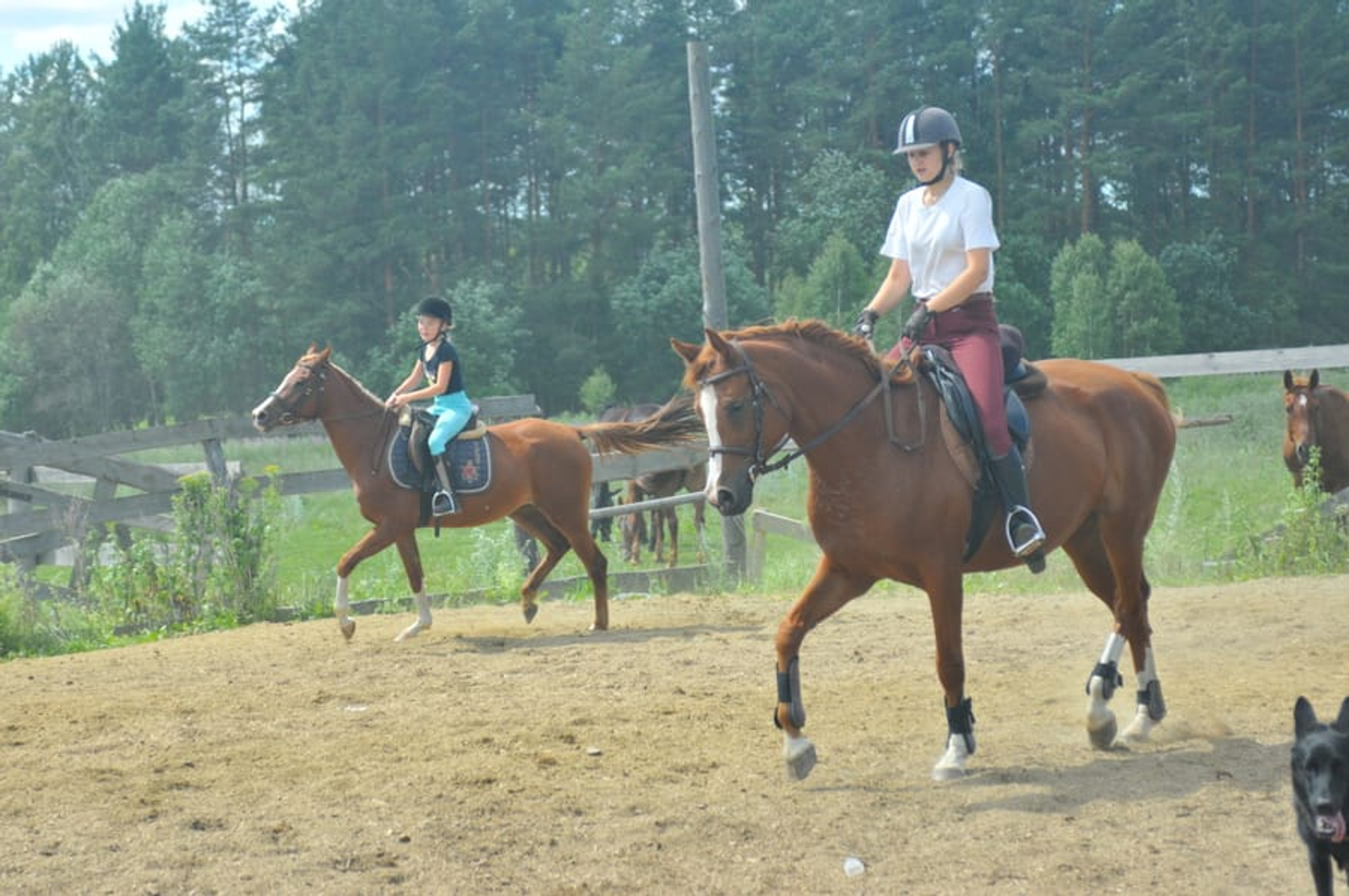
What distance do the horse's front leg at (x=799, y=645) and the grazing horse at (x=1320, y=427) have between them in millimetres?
8271

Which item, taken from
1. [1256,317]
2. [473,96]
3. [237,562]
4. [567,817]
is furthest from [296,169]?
[567,817]

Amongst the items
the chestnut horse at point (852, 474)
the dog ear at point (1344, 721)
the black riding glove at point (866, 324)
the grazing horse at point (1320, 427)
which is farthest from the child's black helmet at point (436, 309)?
the dog ear at point (1344, 721)

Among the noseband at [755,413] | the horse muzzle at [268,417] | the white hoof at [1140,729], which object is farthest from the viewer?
the horse muzzle at [268,417]

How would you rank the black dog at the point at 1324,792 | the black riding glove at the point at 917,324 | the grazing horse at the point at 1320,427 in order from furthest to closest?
1. the grazing horse at the point at 1320,427
2. the black riding glove at the point at 917,324
3. the black dog at the point at 1324,792

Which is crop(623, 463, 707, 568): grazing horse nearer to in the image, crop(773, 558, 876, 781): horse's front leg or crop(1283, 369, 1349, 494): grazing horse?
crop(1283, 369, 1349, 494): grazing horse

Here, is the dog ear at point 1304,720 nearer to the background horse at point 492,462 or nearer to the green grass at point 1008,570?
the green grass at point 1008,570

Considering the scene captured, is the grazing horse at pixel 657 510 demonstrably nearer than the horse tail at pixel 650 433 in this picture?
No

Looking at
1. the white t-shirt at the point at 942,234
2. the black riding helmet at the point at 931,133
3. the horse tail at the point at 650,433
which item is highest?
the black riding helmet at the point at 931,133

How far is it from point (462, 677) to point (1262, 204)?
165ft

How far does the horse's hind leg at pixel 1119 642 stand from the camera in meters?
6.97

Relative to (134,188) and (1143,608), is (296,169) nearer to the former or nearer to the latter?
(134,188)

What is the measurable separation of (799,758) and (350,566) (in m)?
5.80

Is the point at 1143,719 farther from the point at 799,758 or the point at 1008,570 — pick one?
the point at 1008,570

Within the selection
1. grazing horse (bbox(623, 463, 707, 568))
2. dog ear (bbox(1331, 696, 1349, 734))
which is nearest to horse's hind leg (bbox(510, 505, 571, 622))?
grazing horse (bbox(623, 463, 707, 568))
